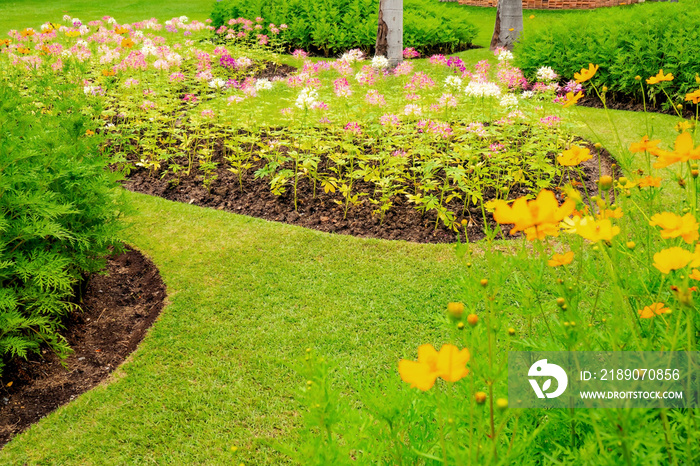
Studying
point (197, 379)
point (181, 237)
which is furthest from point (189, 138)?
point (197, 379)

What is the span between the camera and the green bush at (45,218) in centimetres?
250

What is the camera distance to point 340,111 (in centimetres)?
571

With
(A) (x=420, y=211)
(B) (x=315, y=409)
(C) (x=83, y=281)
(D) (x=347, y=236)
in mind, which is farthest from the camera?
(A) (x=420, y=211)

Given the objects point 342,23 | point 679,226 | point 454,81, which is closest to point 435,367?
point 679,226

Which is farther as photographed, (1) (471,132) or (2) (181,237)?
(1) (471,132)

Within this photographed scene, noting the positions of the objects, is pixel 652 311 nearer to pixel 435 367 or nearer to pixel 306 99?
pixel 435 367

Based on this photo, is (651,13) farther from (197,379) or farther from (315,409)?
(315,409)

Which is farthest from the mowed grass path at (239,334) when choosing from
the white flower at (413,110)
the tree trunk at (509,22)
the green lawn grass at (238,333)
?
the tree trunk at (509,22)

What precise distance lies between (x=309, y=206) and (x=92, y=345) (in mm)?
2184

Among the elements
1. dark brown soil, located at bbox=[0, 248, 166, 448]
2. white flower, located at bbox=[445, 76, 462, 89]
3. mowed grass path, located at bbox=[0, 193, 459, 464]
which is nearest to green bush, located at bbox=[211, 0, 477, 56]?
white flower, located at bbox=[445, 76, 462, 89]

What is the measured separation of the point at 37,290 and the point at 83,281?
69 cm

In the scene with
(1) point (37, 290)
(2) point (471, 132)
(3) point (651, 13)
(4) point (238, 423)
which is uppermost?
(3) point (651, 13)

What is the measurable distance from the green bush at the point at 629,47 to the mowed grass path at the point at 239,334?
15.7 ft

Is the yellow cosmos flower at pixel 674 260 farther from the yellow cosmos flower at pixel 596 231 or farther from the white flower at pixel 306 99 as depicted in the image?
the white flower at pixel 306 99
